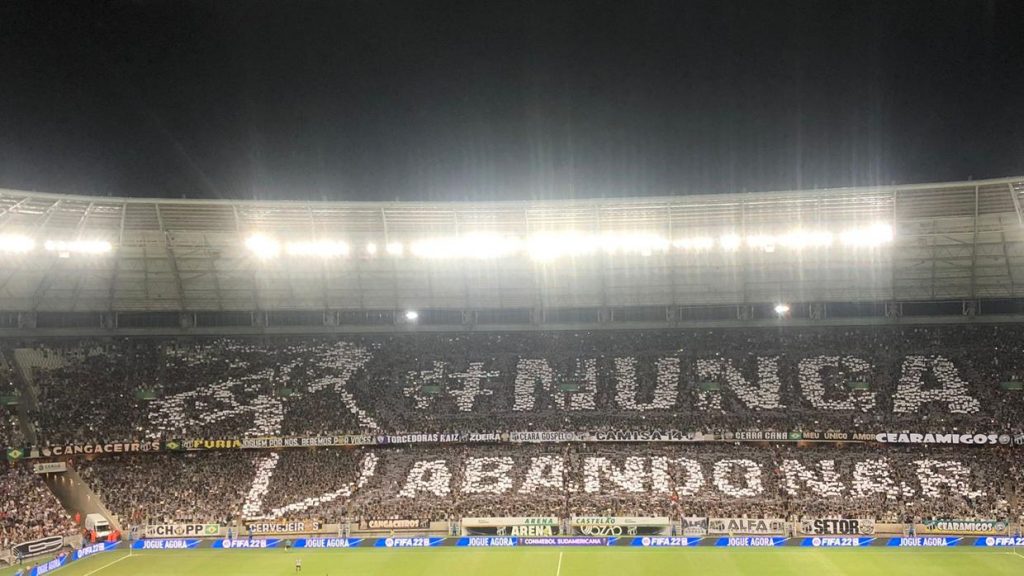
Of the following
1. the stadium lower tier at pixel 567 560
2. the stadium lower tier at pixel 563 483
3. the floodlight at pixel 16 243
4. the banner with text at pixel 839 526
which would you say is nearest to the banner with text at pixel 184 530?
the stadium lower tier at pixel 563 483

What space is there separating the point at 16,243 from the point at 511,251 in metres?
26.3

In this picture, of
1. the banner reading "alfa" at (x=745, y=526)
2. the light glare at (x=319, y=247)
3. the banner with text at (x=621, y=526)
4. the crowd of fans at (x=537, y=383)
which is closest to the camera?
A: the banner reading "alfa" at (x=745, y=526)

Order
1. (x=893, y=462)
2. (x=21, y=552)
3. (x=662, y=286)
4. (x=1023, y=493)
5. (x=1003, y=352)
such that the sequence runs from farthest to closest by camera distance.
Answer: (x=662, y=286), (x=1003, y=352), (x=893, y=462), (x=1023, y=493), (x=21, y=552)

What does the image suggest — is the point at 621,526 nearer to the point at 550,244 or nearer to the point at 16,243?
the point at 550,244

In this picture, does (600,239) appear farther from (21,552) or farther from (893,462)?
(21,552)

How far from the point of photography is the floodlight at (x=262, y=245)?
1721 inches

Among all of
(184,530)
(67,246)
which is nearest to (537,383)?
(184,530)

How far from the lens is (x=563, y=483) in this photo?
4244 centimetres

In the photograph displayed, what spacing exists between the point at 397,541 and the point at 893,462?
26968 mm

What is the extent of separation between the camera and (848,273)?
48.4 meters

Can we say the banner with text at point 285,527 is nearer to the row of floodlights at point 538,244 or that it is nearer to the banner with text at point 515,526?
the banner with text at point 515,526

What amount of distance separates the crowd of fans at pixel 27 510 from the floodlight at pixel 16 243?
1277 centimetres

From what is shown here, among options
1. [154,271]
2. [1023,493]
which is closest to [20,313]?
[154,271]

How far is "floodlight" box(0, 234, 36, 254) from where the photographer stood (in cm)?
3969
